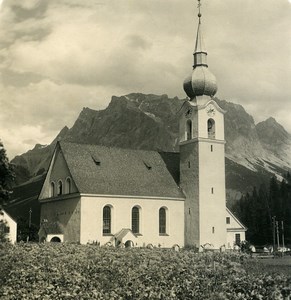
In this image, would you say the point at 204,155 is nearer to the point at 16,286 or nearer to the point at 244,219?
the point at 16,286

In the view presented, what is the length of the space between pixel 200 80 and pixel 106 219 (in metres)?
19.3

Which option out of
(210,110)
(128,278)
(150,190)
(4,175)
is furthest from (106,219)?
(128,278)

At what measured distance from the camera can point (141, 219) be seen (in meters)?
57.2

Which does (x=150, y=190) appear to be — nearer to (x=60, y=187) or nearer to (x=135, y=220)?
(x=135, y=220)

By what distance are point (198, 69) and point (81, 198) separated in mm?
20466

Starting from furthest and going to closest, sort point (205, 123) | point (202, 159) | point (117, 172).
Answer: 1. point (205, 123)
2. point (202, 159)
3. point (117, 172)

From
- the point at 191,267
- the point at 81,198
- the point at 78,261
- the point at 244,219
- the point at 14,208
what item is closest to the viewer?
the point at 191,267

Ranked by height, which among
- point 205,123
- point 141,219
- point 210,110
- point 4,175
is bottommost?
point 4,175

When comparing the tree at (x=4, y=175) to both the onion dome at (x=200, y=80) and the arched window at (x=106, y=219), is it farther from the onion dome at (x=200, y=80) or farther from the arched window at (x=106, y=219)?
the onion dome at (x=200, y=80)

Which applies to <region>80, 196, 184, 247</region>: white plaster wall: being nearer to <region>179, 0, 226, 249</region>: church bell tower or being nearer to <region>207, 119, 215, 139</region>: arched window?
<region>179, 0, 226, 249</region>: church bell tower

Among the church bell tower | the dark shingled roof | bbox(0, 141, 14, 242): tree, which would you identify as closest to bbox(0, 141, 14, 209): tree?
bbox(0, 141, 14, 242): tree

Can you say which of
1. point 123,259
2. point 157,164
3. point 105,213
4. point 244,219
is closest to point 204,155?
point 157,164

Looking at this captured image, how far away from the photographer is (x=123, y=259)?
59.5 ft

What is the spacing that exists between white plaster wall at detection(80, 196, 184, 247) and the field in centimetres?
3454
